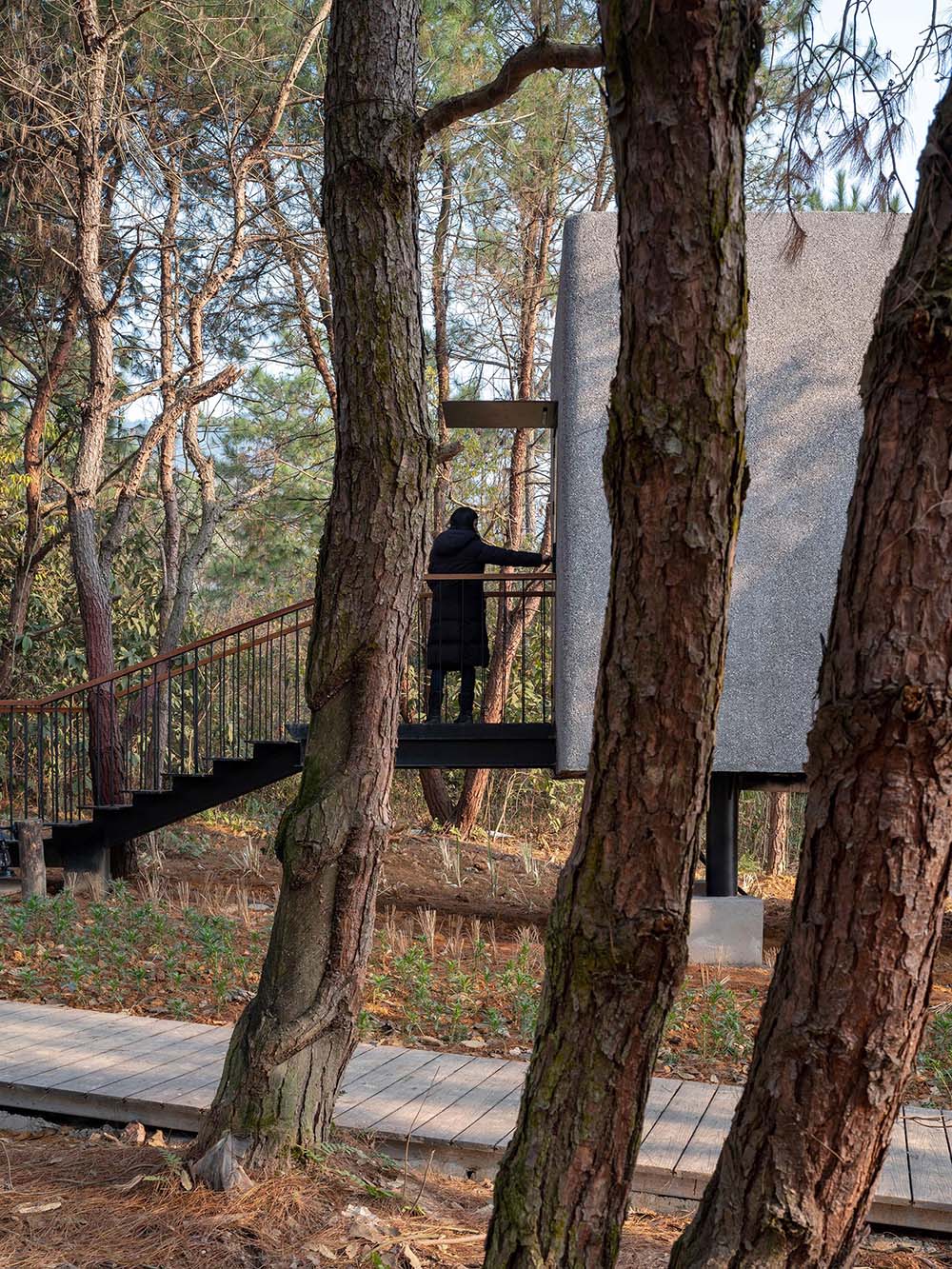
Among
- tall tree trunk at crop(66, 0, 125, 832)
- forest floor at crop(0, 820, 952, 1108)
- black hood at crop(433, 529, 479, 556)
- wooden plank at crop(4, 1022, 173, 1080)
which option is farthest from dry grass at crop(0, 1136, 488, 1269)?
tall tree trunk at crop(66, 0, 125, 832)

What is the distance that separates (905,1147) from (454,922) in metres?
5.50

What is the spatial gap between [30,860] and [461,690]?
3.83m

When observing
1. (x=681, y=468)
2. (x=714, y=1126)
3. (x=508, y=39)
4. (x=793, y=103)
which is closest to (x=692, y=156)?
(x=681, y=468)

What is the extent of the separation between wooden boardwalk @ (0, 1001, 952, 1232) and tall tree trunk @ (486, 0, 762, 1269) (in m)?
1.71

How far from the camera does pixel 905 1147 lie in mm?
3861

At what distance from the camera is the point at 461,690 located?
870 centimetres

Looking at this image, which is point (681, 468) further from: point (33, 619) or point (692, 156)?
point (33, 619)

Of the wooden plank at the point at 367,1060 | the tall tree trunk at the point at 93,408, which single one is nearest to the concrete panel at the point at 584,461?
the wooden plank at the point at 367,1060

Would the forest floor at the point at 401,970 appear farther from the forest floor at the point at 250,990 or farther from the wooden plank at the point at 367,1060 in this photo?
the wooden plank at the point at 367,1060

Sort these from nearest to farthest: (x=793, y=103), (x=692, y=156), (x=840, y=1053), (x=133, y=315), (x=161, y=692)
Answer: (x=840, y=1053) → (x=692, y=156) → (x=793, y=103) → (x=161, y=692) → (x=133, y=315)

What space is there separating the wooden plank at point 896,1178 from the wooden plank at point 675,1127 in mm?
624

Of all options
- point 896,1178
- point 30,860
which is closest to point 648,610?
point 896,1178

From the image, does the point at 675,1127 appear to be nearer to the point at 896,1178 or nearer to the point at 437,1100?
the point at 896,1178

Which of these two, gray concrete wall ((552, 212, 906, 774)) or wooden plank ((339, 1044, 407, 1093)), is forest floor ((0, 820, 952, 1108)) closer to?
wooden plank ((339, 1044, 407, 1093))
